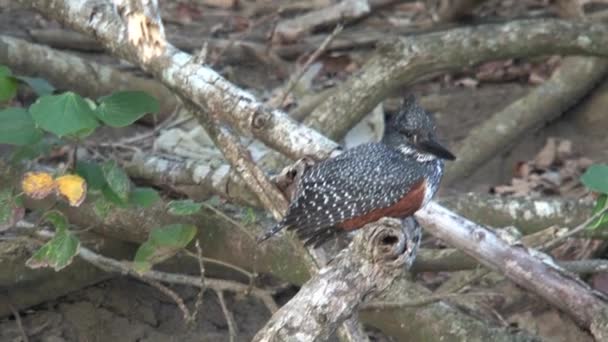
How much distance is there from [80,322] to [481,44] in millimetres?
2516

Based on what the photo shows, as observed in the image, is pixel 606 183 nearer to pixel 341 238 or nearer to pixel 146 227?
pixel 341 238

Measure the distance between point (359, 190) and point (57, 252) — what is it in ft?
3.79

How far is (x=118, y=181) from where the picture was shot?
176 inches

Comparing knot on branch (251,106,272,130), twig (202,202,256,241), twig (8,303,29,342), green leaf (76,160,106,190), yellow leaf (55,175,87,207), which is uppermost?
knot on branch (251,106,272,130)

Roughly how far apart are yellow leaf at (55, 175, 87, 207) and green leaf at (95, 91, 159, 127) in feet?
0.85

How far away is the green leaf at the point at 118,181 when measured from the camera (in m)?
4.45

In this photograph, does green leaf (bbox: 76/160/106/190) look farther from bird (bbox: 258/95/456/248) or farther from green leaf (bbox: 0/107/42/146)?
bird (bbox: 258/95/456/248)

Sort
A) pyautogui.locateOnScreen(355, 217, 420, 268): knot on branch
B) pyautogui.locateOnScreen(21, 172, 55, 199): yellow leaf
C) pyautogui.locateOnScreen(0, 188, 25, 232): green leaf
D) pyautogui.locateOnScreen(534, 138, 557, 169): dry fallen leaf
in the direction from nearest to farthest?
pyautogui.locateOnScreen(355, 217, 420, 268): knot on branch, pyautogui.locateOnScreen(21, 172, 55, 199): yellow leaf, pyautogui.locateOnScreen(0, 188, 25, 232): green leaf, pyautogui.locateOnScreen(534, 138, 557, 169): dry fallen leaf

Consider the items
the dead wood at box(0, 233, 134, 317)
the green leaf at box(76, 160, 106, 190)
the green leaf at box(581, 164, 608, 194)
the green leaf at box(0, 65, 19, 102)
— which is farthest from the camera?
the dead wood at box(0, 233, 134, 317)

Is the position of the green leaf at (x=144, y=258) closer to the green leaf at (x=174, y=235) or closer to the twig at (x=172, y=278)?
the green leaf at (x=174, y=235)

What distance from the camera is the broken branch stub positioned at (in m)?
3.20

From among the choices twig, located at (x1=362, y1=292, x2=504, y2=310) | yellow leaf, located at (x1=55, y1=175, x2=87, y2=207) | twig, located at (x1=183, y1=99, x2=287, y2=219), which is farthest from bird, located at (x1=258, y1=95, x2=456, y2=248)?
yellow leaf, located at (x1=55, y1=175, x2=87, y2=207)

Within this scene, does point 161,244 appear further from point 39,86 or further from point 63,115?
point 39,86

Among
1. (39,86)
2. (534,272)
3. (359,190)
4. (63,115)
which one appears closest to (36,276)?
(39,86)
